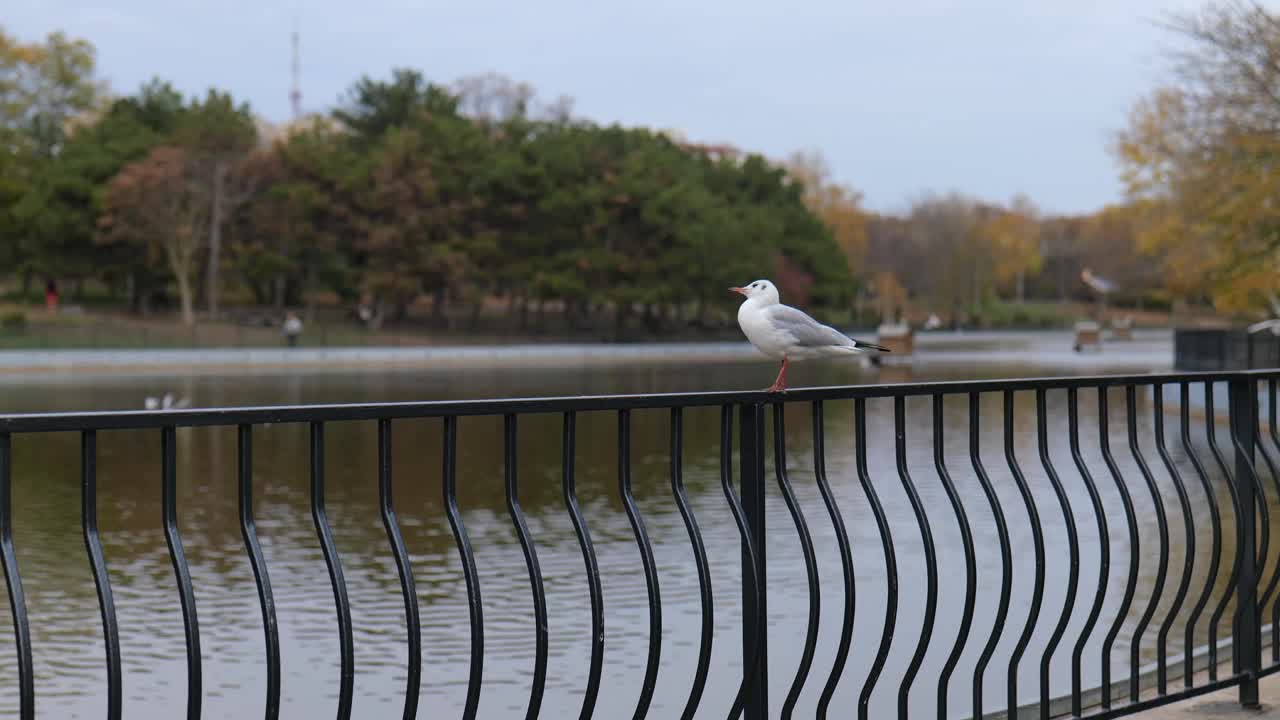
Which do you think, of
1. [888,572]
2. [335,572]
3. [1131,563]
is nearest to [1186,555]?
[1131,563]

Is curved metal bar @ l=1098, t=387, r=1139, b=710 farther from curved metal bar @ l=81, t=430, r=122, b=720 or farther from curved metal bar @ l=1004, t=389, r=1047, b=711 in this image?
curved metal bar @ l=81, t=430, r=122, b=720

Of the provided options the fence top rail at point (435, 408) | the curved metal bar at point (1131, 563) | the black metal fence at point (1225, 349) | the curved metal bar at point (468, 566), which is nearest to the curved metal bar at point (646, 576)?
the fence top rail at point (435, 408)

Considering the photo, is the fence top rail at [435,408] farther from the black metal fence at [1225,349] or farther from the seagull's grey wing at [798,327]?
the black metal fence at [1225,349]

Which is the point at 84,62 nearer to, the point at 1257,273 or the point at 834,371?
the point at 834,371

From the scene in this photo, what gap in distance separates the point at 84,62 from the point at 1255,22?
67718 millimetres

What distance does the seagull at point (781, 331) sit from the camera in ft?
14.5

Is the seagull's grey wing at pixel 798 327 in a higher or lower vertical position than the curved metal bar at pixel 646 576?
higher

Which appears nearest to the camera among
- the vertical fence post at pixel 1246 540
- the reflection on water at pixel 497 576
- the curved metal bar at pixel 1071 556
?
the curved metal bar at pixel 1071 556

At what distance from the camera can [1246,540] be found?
5215mm

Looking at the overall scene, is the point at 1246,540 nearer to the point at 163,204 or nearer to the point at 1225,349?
the point at 1225,349

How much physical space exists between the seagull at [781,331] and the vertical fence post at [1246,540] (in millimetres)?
1541

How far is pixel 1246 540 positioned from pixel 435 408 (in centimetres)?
326

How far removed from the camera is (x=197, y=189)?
58.8 m

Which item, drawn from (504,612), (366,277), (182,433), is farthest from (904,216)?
(504,612)
